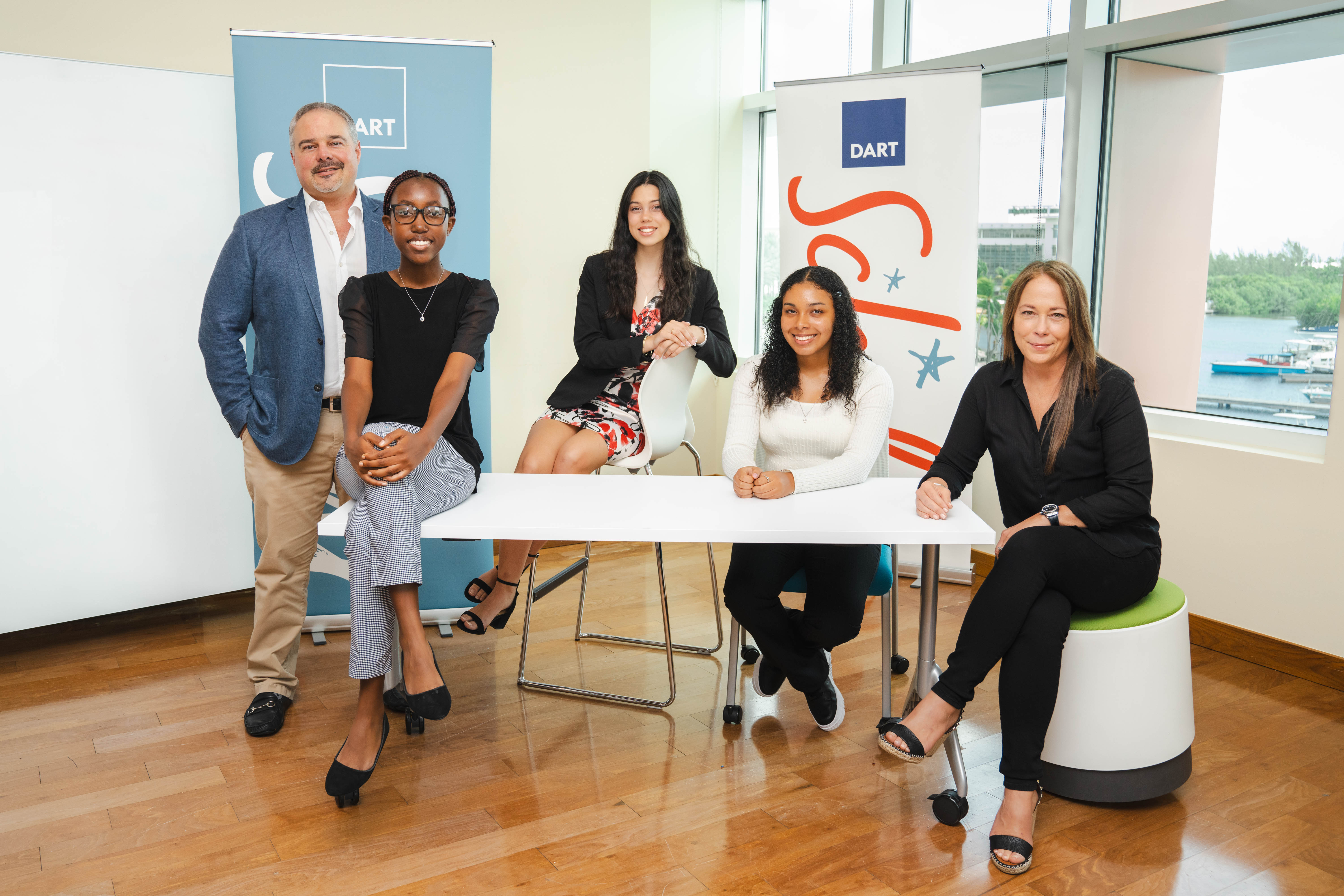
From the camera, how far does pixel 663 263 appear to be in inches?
129

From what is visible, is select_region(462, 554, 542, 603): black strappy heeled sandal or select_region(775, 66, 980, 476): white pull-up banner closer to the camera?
select_region(462, 554, 542, 603): black strappy heeled sandal

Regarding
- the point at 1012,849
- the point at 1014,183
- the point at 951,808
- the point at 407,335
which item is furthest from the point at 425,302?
the point at 1014,183

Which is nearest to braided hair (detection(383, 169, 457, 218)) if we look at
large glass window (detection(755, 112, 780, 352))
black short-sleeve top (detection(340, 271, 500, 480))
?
black short-sleeve top (detection(340, 271, 500, 480))

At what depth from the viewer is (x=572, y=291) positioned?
4.81 meters

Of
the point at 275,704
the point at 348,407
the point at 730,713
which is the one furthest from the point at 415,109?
the point at 730,713

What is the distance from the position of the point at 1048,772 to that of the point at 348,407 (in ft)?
6.37

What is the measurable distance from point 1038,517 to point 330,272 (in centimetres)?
209

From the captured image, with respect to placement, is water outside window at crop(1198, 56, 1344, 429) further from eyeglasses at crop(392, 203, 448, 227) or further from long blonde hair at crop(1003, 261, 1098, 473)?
eyeglasses at crop(392, 203, 448, 227)

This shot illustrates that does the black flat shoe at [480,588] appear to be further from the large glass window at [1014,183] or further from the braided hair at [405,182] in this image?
the large glass window at [1014,183]

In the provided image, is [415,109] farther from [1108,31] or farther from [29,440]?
[1108,31]

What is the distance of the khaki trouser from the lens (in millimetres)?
2775

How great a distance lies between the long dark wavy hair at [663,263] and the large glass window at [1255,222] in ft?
6.21

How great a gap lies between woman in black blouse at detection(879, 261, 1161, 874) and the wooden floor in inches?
8.7

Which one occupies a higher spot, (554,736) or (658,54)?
(658,54)
